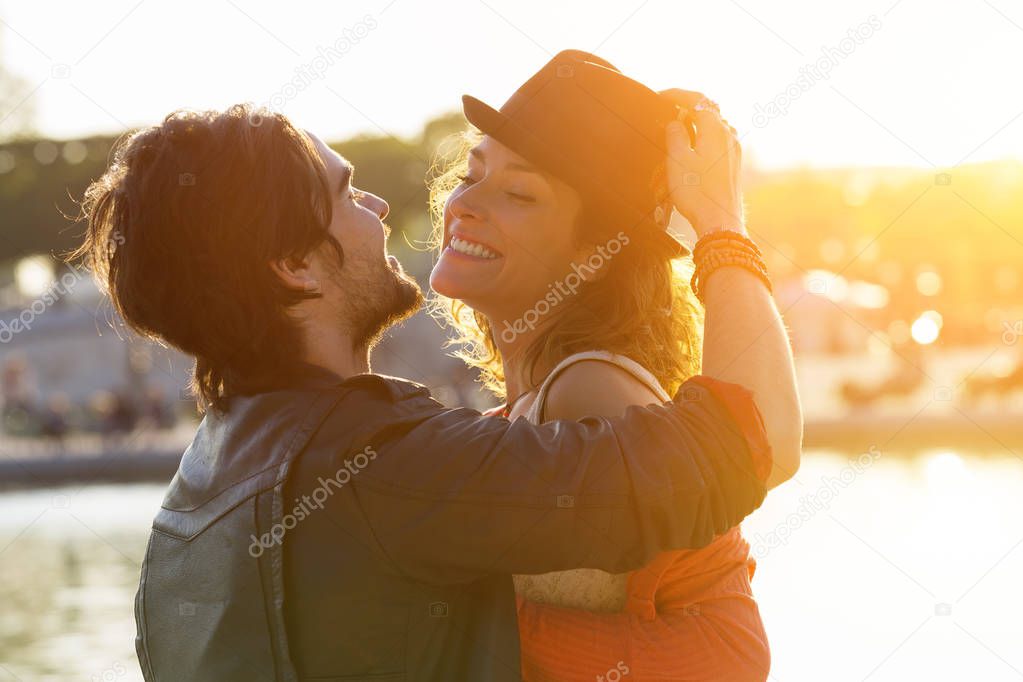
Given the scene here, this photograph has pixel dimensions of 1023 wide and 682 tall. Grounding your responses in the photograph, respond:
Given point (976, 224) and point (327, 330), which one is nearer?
point (327, 330)

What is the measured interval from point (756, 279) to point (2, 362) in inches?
1448

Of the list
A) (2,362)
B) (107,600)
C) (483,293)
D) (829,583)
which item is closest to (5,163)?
(2,362)

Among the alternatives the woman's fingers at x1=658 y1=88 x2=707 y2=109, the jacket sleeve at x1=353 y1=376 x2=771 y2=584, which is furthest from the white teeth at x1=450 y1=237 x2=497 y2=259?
the jacket sleeve at x1=353 y1=376 x2=771 y2=584

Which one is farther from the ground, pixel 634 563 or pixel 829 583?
pixel 634 563

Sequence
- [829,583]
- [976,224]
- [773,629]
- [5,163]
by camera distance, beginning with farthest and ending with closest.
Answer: [976,224], [5,163], [829,583], [773,629]

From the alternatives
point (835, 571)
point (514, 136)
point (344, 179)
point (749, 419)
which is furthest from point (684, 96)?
point (835, 571)

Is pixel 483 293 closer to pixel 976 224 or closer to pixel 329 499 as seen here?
pixel 329 499

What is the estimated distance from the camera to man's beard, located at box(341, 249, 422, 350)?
240 cm

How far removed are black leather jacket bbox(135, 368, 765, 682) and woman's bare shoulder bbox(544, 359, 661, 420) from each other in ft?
0.71

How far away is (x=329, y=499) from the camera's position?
2.00 meters

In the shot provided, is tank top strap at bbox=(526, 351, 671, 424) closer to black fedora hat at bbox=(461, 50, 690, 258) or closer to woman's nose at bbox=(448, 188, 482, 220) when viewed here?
black fedora hat at bbox=(461, 50, 690, 258)

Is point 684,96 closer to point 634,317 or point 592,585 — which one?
point 634,317

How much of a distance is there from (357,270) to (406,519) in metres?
0.63

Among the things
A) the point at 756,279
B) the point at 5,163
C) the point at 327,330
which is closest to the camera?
the point at 756,279
